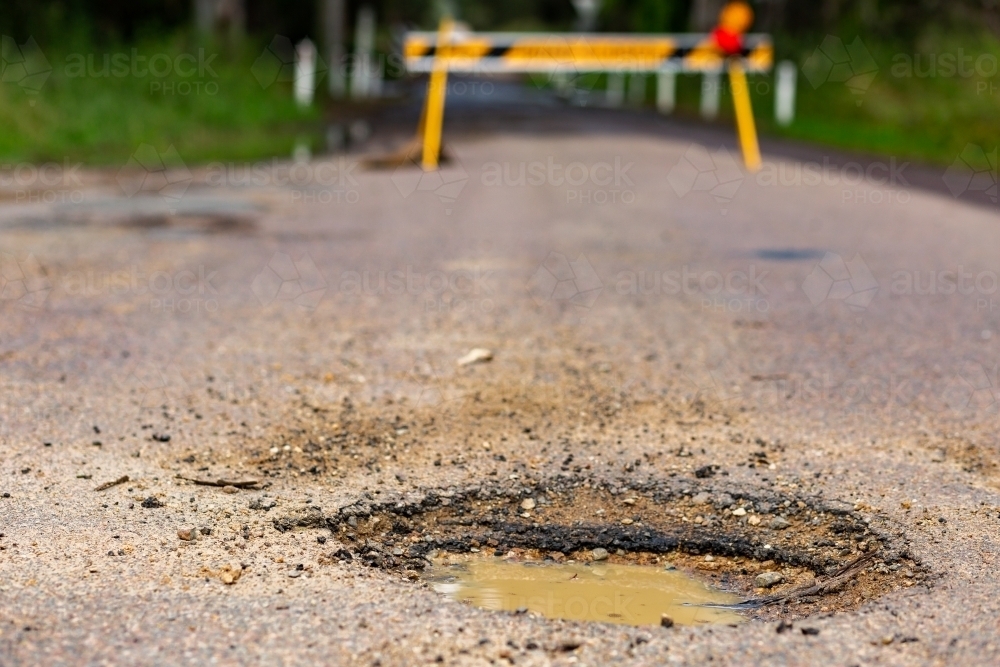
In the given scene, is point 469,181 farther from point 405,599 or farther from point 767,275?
point 405,599

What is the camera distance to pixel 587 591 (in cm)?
359

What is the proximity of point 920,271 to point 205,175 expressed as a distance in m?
7.59

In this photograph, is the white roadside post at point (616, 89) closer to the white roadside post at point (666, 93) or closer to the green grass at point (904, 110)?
the white roadside post at point (666, 93)

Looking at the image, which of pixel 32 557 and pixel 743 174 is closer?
pixel 32 557

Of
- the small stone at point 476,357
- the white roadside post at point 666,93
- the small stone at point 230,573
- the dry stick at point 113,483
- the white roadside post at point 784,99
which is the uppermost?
the small stone at point 230,573

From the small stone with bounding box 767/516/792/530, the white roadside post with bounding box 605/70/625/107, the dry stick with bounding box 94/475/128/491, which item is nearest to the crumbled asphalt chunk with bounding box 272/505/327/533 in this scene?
the dry stick with bounding box 94/475/128/491

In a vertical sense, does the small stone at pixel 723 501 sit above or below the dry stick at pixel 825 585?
below

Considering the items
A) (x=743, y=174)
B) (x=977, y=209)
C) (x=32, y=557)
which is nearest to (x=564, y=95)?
(x=743, y=174)

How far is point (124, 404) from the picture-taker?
5.07 m

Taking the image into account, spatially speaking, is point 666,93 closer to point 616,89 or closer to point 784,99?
point 616,89

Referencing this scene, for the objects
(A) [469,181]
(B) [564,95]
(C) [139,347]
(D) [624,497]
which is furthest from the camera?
(B) [564,95]

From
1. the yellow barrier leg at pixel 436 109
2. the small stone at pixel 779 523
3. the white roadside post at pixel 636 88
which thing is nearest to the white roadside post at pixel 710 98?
the white roadside post at pixel 636 88

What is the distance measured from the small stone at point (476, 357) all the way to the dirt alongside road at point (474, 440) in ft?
0.13

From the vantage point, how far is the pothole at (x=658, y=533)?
12.0ft
